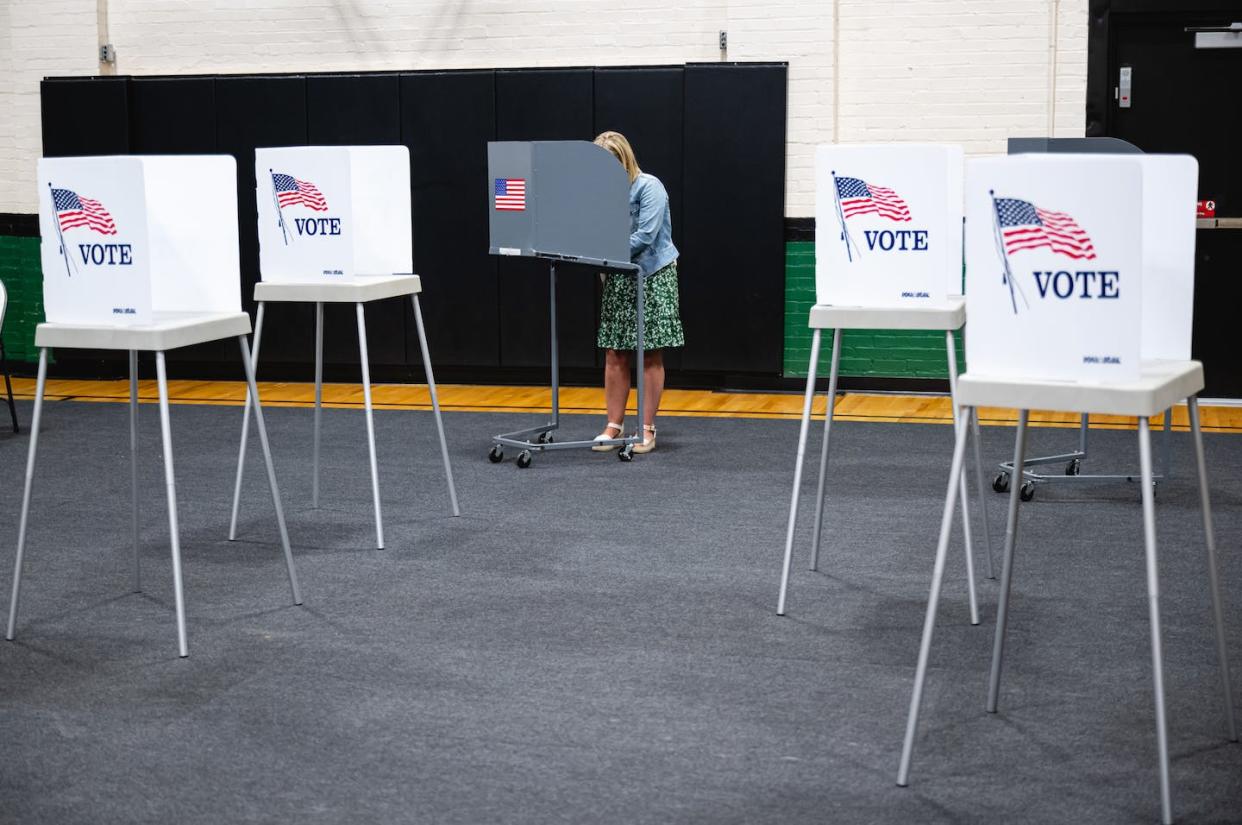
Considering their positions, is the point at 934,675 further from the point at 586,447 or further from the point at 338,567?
the point at 586,447

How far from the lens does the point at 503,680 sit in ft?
10.8

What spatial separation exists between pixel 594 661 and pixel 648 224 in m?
2.91

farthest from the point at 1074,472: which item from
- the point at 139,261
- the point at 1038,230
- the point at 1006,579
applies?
the point at 139,261

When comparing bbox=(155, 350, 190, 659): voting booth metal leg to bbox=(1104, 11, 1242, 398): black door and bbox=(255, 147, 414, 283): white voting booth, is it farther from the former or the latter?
bbox=(1104, 11, 1242, 398): black door

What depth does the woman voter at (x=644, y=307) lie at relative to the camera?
596 cm

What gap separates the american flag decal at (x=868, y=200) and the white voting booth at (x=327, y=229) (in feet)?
5.03

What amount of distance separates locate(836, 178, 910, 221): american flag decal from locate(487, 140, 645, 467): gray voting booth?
85.9 inches

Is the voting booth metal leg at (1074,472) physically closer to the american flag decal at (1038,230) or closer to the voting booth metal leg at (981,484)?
the voting booth metal leg at (981,484)

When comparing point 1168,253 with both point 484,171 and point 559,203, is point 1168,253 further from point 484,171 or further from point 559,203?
point 484,171

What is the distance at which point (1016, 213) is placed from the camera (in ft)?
8.18

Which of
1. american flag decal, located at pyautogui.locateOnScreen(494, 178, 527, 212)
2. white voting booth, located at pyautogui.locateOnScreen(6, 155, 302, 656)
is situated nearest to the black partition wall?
american flag decal, located at pyautogui.locateOnScreen(494, 178, 527, 212)

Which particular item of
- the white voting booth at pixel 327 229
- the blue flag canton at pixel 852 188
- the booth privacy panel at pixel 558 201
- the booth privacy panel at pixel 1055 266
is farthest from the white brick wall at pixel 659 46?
the booth privacy panel at pixel 1055 266

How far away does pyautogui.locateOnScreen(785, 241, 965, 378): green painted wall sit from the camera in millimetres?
7785

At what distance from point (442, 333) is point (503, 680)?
5.19 meters
